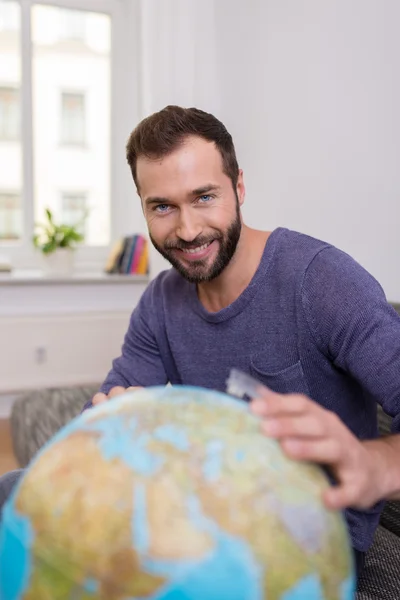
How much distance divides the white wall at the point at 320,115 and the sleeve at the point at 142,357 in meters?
1.09

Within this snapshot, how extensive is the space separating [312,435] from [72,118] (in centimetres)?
446

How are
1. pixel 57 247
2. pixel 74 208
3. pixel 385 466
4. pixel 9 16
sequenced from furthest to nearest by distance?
pixel 74 208 < pixel 9 16 < pixel 57 247 < pixel 385 466

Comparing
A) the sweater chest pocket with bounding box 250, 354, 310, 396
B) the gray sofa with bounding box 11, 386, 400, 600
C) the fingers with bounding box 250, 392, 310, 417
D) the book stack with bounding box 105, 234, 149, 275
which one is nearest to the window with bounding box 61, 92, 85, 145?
the book stack with bounding box 105, 234, 149, 275

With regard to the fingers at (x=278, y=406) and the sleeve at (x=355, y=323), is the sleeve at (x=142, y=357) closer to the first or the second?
the sleeve at (x=355, y=323)

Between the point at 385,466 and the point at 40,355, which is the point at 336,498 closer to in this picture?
the point at 385,466

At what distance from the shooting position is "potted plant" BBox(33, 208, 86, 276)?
431 centimetres

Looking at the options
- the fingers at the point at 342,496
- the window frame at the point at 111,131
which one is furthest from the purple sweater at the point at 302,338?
the window frame at the point at 111,131

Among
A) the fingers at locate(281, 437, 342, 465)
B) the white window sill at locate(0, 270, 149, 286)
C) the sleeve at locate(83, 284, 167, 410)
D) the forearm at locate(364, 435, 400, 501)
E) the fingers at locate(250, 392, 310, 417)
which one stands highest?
the fingers at locate(250, 392, 310, 417)

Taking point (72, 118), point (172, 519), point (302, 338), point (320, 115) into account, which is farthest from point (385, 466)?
point (72, 118)

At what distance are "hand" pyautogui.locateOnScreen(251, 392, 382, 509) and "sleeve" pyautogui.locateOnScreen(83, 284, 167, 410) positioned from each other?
89 cm

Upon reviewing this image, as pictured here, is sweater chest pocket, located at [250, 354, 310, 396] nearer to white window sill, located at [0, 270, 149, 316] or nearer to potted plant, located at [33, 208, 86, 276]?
white window sill, located at [0, 270, 149, 316]

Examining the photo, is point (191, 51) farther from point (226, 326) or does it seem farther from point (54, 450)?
point (54, 450)

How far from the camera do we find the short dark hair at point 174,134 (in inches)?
53.7

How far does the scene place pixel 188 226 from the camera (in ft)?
4.58
